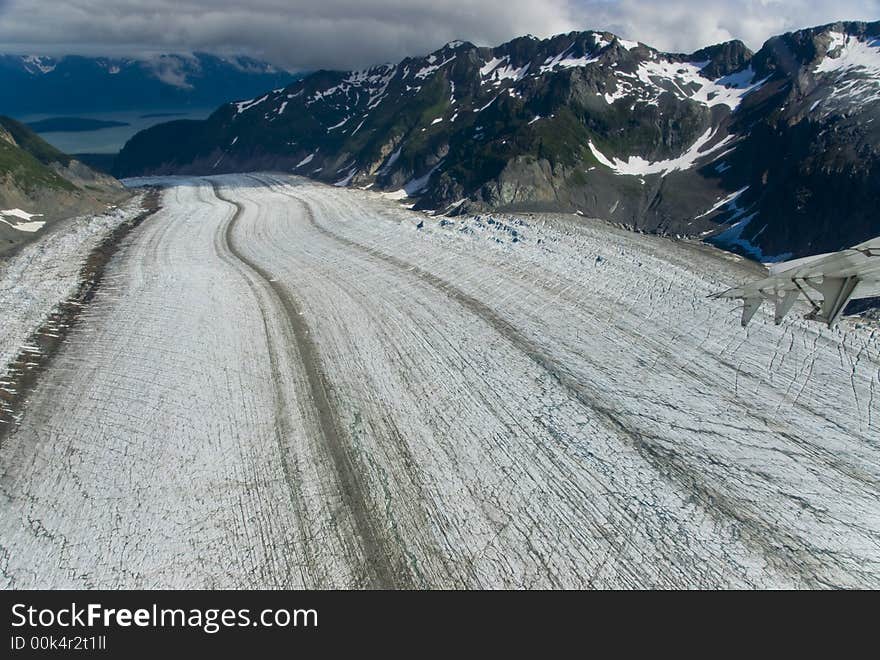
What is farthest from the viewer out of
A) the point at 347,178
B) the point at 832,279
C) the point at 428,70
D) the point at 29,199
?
the point at 428,70

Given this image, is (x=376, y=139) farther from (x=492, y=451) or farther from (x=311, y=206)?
(x=492, y=451)

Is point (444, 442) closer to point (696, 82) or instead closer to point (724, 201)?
point (724, 201)

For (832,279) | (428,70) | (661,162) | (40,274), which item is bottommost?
(40,274)

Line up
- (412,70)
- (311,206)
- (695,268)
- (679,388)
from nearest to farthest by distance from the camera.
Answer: (679,388) → (695,268) → (311,206) → (412,70)

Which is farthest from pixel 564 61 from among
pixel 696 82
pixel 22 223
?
pixel 22 223

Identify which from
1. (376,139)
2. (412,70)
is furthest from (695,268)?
(412,70)

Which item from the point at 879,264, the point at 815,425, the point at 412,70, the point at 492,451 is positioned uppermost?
the point at 412,70

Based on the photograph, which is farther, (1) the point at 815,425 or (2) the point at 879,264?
(1) the point at 815,425

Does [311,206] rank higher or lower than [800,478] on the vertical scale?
higher
